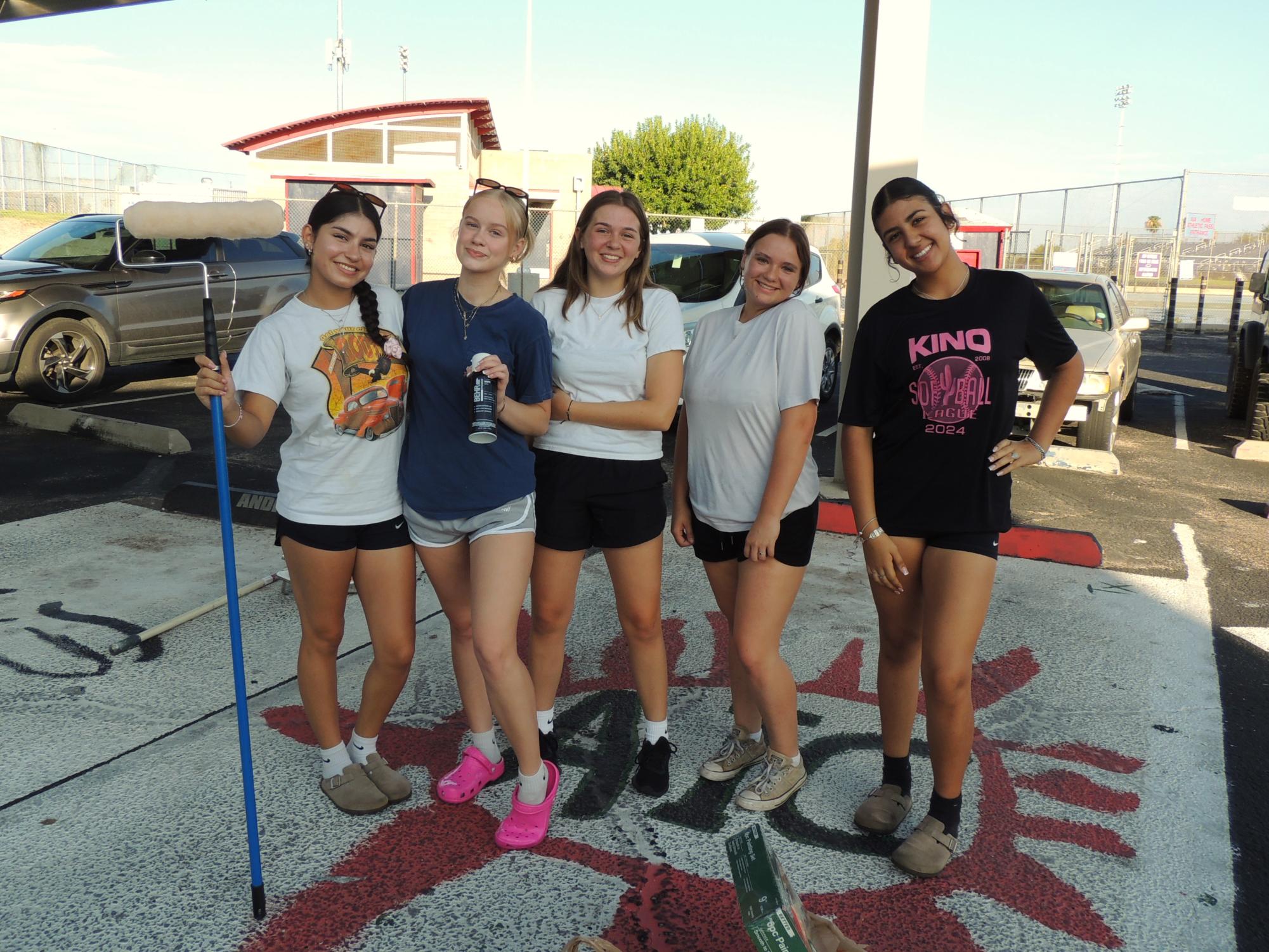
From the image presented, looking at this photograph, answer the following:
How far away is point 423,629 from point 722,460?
2171mm

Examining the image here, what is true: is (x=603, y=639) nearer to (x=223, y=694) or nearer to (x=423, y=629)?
(x=423, y=629)

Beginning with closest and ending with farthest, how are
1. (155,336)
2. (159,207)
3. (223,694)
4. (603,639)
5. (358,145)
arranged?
(159,207) → (223,694) → (603,639) → (155,336) → (358,145)

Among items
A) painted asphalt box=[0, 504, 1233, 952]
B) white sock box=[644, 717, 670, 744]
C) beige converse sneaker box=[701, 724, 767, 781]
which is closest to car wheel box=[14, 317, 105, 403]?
painted asphalt box=[0, 504, 1233, 952]

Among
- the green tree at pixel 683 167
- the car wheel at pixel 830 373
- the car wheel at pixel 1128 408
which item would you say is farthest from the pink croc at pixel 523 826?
the green tree at pixel 683 167

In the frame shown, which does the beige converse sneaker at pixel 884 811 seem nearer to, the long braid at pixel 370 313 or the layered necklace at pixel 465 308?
the layered necklace at pixel 465 308

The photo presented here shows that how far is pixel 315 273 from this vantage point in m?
2.93

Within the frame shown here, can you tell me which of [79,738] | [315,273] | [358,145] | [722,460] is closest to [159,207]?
[315,273]

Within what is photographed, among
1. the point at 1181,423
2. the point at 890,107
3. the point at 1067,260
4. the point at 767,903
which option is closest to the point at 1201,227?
the point at 1067,260

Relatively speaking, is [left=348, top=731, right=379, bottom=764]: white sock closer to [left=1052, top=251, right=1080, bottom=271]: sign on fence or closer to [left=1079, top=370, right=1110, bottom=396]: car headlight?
[left=1079, top=370, right=1110, bottom=396]: car headlight

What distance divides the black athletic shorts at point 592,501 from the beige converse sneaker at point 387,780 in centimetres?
88

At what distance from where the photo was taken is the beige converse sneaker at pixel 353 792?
3.07m

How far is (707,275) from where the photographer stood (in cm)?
1030

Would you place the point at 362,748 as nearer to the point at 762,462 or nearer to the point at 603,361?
the point at 603,361

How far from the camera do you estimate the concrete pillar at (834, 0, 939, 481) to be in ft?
21.2
